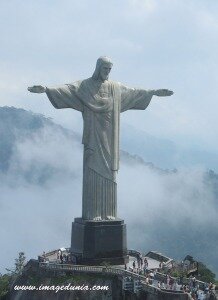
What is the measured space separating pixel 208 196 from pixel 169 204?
1254cm

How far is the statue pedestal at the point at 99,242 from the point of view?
22406 millimetres

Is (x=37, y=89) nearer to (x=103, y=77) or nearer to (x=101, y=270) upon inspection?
(x=103, y=77)

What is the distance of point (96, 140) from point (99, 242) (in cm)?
461

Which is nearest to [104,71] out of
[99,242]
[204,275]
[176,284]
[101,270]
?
[99,242]

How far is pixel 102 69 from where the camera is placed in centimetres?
2362

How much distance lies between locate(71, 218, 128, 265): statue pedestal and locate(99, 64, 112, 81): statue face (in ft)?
21.8

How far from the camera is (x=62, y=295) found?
20.6 meters

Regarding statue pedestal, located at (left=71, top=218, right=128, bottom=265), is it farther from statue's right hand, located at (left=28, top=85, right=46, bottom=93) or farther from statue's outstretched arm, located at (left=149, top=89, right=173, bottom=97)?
statue's outstretched arm, located at (left=149, top=89, right=173, bottom=97)

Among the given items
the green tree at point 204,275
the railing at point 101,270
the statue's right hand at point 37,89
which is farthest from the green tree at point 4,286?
the statue's right hand at point 37,89

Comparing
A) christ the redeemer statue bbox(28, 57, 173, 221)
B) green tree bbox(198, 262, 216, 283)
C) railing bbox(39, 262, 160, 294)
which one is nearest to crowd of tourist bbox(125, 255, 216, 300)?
railing bbox(39, 262, 160, 294)

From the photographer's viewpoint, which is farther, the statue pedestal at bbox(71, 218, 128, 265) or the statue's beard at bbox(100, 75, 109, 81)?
the statue's beard at bbox(100, 75, 109, 81)

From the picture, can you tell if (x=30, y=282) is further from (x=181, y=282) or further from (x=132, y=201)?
(x=132, y=201)

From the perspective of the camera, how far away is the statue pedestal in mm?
22406

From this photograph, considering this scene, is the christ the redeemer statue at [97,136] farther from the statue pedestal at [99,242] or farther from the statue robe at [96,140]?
the statue pedestal at [99,242]
